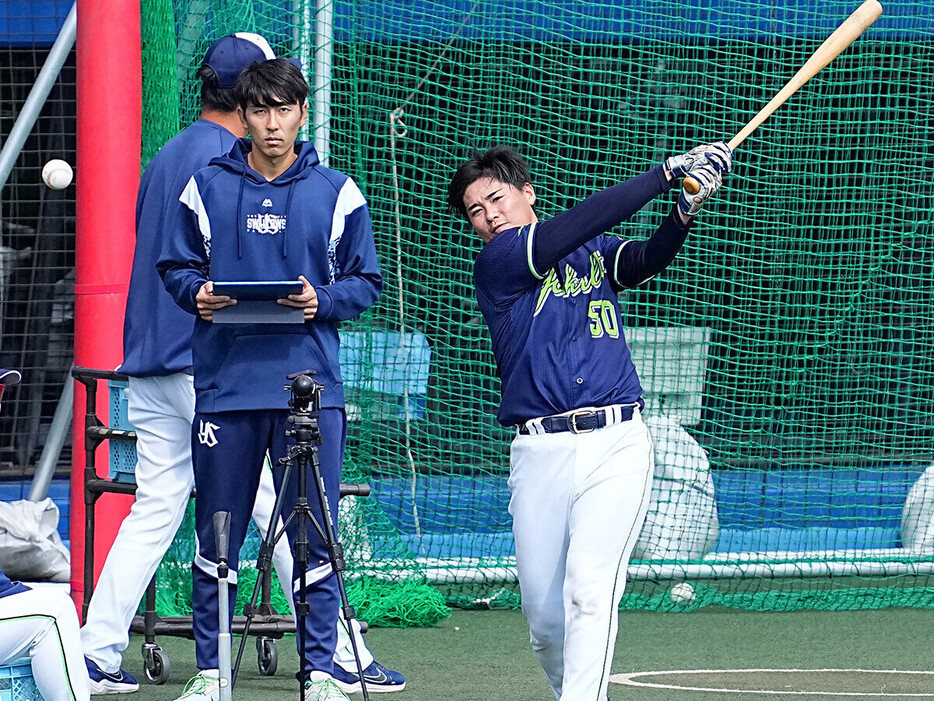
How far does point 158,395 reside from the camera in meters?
4.85

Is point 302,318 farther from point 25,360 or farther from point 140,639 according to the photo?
point 25,360

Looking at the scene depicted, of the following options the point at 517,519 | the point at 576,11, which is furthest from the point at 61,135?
the point at 517,519

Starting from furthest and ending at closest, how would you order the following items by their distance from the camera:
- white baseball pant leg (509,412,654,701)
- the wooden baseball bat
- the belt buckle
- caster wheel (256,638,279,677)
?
caster wheel (256,638,279,677) → the wooden baseball bat → the belt buckle → white baseball pant leg (509,412,654,701)

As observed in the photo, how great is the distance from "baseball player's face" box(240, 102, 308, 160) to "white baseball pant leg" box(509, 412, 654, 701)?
1112 mm

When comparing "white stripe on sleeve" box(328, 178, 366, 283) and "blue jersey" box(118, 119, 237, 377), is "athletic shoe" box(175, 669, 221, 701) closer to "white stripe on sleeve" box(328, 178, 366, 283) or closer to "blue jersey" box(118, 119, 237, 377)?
"blue jersey" box(118, 119, 237, 377)

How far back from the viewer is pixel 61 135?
747 cm

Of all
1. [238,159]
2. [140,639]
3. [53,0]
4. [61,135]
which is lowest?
[140,639]

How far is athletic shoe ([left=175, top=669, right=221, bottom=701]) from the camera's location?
4.21 meters

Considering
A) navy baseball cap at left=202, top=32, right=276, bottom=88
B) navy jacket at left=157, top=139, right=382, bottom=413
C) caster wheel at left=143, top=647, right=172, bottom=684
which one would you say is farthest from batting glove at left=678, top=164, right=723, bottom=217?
caster wheel at left=143, top=647, right=172, bottom=684

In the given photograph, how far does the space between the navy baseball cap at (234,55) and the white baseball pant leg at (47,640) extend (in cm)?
193

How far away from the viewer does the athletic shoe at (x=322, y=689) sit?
4.12 m

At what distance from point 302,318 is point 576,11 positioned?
3.87 metres

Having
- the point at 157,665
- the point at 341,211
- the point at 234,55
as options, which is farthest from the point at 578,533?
the point at 234,55

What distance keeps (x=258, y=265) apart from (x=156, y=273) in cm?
74
